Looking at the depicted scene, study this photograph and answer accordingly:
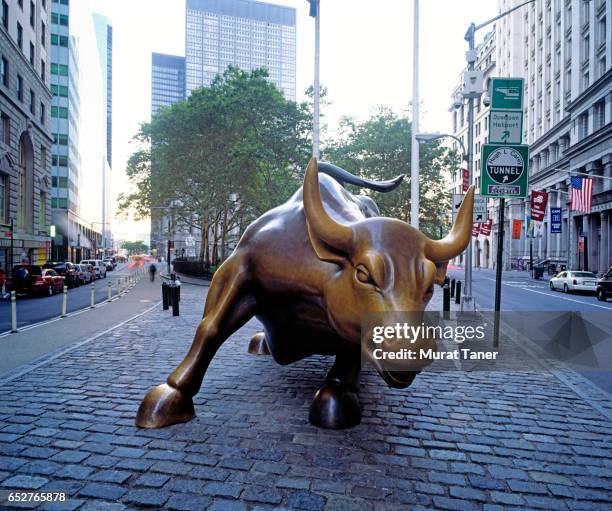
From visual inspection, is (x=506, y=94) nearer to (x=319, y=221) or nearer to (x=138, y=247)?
(x=319, y=221)

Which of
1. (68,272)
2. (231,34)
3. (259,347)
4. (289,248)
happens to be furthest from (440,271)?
(231,34)

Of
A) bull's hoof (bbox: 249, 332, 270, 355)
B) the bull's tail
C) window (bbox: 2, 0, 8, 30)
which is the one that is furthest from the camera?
window (bbox: 2, 0, 8, 30)

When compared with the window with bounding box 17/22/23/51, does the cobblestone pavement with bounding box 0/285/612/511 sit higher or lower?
lower

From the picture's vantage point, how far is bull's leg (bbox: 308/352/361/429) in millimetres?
3758

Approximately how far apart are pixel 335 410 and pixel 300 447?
20.0 inches

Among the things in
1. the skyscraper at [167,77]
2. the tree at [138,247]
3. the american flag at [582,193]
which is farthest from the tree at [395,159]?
the skyscraper at [167,77]

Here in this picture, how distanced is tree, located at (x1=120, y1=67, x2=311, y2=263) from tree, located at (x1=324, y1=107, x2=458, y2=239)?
4.98 meters

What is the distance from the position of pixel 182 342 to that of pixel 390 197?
77.0ft

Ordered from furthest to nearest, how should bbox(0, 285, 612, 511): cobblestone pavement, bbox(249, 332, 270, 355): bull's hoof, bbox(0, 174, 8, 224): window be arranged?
bbox(0, 174, 8, 224): window → bbox(249, 332, 270, 355): bull's hoof → bbox(0, 285, 612, 511): cobblestone pavement

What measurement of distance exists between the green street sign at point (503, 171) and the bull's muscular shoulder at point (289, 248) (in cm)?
421

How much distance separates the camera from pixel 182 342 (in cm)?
796

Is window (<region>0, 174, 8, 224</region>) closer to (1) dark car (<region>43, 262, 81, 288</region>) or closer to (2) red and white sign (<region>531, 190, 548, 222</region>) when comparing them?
(1) dark car (<region>43, 262, 81, 288</region>)

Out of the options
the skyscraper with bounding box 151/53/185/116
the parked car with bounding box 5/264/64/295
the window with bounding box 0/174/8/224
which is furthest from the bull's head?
the skyscraper with bounding box 151/53/185/116

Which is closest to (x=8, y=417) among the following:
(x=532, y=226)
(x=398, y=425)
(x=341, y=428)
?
(x=341, y=428)
